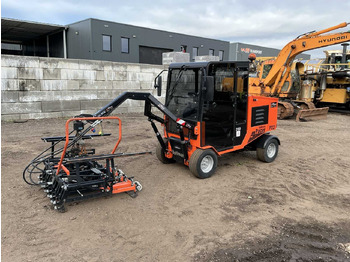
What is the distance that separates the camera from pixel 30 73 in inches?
386

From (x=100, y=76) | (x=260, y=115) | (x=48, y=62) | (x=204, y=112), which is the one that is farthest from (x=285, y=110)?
(x=48, y=62)

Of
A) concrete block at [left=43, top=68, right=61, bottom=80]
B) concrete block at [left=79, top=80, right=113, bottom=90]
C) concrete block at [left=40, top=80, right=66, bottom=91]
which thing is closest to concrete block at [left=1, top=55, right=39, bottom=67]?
concrete block at [left=43, top=68, right=61, bottom=80]

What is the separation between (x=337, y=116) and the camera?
1427 centimetres

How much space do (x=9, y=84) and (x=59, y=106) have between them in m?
1.76

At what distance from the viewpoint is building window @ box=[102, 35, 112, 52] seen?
20.2m

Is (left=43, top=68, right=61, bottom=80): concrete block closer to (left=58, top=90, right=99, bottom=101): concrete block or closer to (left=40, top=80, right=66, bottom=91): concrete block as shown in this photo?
(left=40, top=80, right=66, bottom=91): concrete block

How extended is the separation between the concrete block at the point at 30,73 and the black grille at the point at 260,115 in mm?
7473

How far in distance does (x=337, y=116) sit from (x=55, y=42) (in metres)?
19.8

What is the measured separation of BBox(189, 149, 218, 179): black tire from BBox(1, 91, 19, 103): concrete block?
719cm

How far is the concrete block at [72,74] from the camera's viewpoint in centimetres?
1059

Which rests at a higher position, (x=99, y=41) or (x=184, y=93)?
(x=99, y=41)

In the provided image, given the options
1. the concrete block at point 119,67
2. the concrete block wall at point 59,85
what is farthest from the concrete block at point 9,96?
the concrete block at point 119,67

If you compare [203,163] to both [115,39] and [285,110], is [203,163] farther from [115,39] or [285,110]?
[115,39]

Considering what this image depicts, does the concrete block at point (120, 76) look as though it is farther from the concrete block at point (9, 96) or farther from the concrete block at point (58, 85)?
the concrete block at point (9, 96)
